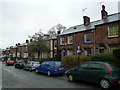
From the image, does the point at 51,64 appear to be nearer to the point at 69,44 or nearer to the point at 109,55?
the point at 109,55

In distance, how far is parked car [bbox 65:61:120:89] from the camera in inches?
277

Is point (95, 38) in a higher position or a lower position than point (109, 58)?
higher

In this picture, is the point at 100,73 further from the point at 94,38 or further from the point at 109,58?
the point at 94,38

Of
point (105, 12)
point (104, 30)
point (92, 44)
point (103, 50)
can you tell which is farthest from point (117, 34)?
point (105, 12)

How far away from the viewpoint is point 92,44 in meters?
18.3

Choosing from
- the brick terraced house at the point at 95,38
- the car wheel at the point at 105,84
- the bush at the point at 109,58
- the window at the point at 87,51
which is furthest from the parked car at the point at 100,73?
the window at the point at 87,51

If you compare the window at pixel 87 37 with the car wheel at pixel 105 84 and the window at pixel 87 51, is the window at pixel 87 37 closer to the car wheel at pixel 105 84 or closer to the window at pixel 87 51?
the window at pixel 87 51

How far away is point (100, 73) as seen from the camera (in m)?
7.44

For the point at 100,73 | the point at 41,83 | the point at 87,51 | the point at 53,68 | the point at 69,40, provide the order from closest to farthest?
the point at 100,73 < the point at 41,83 < the point at 53,68 < the point at 87,51 < the point at 69,40

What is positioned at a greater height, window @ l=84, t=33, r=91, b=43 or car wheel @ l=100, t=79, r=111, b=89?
window @ l=84, t=33, r=91, b=43

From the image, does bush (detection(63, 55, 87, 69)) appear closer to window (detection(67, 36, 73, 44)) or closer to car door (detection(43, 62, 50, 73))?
car door (detection(43, 62, 50, 73))

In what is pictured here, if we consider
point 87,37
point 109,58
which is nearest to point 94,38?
point 87,37

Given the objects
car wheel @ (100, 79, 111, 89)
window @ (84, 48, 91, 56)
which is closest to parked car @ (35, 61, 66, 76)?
car wheel @ (100, 79, 111, 89)

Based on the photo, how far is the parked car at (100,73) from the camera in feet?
23.1
